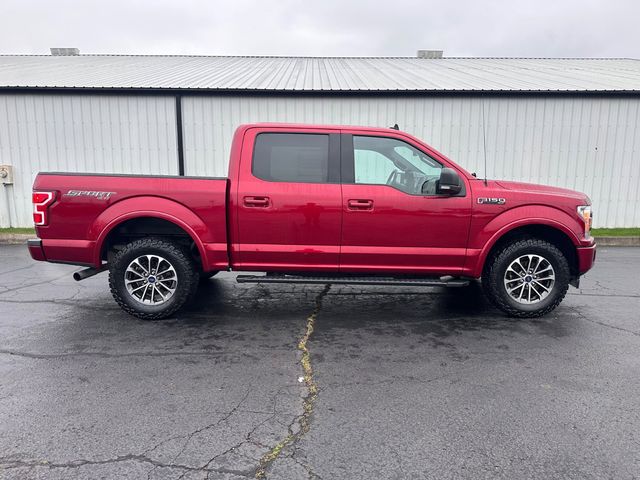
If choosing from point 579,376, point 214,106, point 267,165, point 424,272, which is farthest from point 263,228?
point 214,106

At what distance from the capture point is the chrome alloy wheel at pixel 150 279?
473 cm

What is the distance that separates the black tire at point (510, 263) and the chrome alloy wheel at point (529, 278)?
0.09 feet

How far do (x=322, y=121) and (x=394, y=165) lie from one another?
21.8 ft

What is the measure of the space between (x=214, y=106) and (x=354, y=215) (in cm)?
769

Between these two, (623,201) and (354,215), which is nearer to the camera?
(354,215)

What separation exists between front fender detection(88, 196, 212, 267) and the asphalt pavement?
0.97 metres

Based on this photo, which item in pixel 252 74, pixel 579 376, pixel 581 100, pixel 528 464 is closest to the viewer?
pixel 528 464

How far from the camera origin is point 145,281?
188 inches

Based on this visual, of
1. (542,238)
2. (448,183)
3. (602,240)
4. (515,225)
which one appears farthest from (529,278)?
(602,240)

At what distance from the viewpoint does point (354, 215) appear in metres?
4.62

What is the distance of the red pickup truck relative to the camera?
4.61 meters

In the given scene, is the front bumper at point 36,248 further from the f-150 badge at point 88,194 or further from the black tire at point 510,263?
the black tire at point 510,263

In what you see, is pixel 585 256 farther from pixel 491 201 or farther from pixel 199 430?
pixel 199 430

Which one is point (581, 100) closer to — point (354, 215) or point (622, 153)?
point (622, 153)
